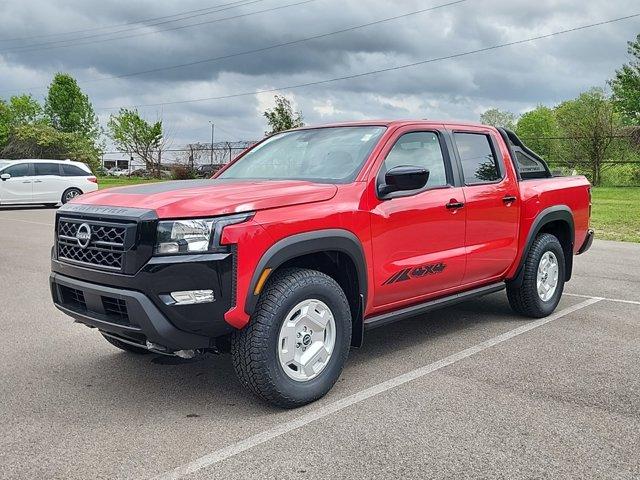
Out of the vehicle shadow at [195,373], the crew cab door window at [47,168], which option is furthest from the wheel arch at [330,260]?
the crew cab door window at [47,168]

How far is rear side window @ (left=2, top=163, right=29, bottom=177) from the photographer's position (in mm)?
20727

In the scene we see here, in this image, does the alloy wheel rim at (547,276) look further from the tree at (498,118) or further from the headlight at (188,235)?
the tree at (498,118)

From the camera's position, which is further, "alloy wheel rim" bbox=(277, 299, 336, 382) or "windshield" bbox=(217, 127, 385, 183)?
"windshield" bbox=(217, 127, 385, 183)

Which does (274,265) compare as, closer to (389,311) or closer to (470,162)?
(389,311)

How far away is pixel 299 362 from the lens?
399cm

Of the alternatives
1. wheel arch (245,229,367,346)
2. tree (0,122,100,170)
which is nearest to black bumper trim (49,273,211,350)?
wheel arch (245,229,367,346)

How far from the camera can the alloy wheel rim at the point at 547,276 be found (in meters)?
6.25

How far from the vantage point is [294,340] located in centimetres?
396

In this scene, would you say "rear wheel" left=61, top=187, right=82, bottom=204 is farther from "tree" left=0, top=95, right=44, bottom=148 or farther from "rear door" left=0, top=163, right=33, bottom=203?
"tree" left=0, top=95, right=44, bottom=148

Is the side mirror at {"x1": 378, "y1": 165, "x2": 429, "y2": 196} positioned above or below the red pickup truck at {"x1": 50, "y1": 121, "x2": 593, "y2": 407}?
above

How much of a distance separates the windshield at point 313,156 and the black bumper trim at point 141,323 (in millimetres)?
1479

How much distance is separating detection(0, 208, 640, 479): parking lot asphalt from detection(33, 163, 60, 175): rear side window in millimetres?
16564

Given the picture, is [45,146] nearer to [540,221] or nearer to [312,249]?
[540,221]

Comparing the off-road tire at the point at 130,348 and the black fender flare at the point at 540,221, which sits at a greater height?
the black fender flare at the point at 540,221
